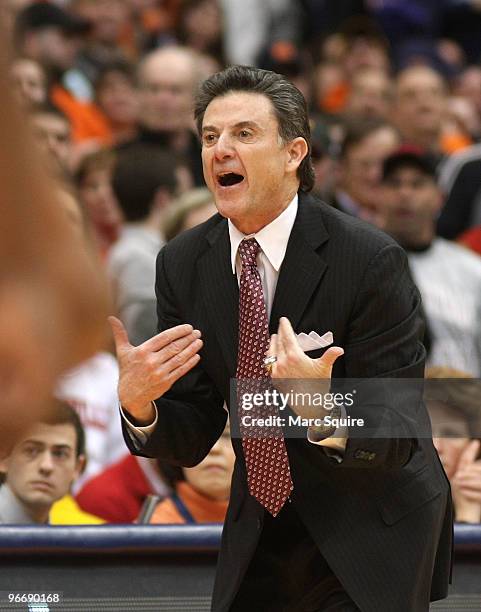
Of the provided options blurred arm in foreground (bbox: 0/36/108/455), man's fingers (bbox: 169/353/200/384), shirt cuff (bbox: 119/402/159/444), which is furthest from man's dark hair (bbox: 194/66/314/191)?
blurred arm in foreground (bbox: 0/36/108/455)

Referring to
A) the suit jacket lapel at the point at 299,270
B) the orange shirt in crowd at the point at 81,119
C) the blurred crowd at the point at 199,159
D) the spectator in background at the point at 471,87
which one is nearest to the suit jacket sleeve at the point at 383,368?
the suit jacket lapel at the point at 299,270

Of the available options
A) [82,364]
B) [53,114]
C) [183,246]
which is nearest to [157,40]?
[53,114]

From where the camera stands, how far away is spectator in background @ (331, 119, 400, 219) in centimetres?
741

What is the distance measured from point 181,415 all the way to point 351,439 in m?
0.44

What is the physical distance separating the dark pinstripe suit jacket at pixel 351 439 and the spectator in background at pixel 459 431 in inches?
59.7

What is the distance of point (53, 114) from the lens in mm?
7207

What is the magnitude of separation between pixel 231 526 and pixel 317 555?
0.71ft

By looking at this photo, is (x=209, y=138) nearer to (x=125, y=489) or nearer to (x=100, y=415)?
(x=125, y=489)

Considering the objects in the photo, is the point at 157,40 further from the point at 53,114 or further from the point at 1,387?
the point at 1,387

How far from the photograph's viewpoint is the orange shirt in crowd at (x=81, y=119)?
29.0 ft

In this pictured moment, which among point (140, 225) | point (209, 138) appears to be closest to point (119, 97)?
point (140, 225)

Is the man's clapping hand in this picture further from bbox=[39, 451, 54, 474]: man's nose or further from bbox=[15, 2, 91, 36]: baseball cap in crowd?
bbox=[15, 2, 91, 36]: baseball cap in crowd

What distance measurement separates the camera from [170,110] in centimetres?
795

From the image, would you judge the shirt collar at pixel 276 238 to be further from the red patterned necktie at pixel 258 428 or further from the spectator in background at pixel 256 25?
the spectator in background at pixel 256 25
